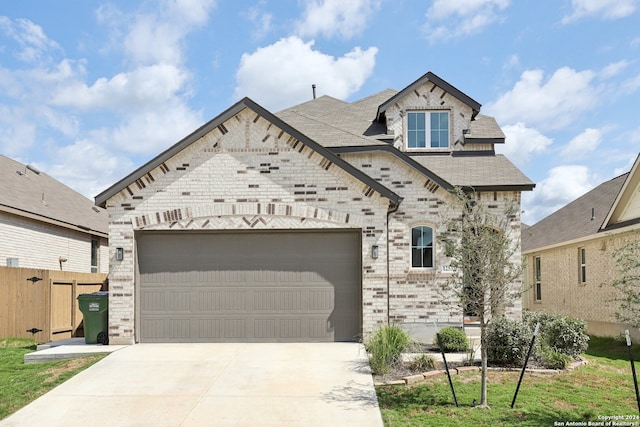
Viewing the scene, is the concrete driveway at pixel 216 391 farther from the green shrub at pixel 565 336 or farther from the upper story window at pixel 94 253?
the upper story window at pixel 94 253

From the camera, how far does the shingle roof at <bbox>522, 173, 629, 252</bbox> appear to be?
63.6 feet

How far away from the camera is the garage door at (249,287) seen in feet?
43.7

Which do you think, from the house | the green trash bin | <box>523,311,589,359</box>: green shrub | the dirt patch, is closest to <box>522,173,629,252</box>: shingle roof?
<box>523,311,589,359</box>: green shrub

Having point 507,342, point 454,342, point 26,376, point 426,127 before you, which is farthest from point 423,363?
point 426,127

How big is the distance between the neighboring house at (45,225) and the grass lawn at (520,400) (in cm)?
1371

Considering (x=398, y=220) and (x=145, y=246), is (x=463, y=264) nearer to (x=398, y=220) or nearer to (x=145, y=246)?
(x=398, y=220)

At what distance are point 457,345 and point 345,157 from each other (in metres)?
6.11

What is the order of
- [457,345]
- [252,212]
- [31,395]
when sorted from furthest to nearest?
[252,212]
[457,345]
[31,395]

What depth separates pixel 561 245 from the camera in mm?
20375

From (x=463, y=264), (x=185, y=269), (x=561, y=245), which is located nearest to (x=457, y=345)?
(x=463, y=264)

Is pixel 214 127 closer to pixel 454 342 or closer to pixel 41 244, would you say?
pixel 454 342

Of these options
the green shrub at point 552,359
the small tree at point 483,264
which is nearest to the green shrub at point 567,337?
the green shrub at point 552,359

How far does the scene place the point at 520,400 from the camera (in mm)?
8781

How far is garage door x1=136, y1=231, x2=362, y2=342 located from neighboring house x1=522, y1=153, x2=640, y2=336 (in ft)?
16.7
